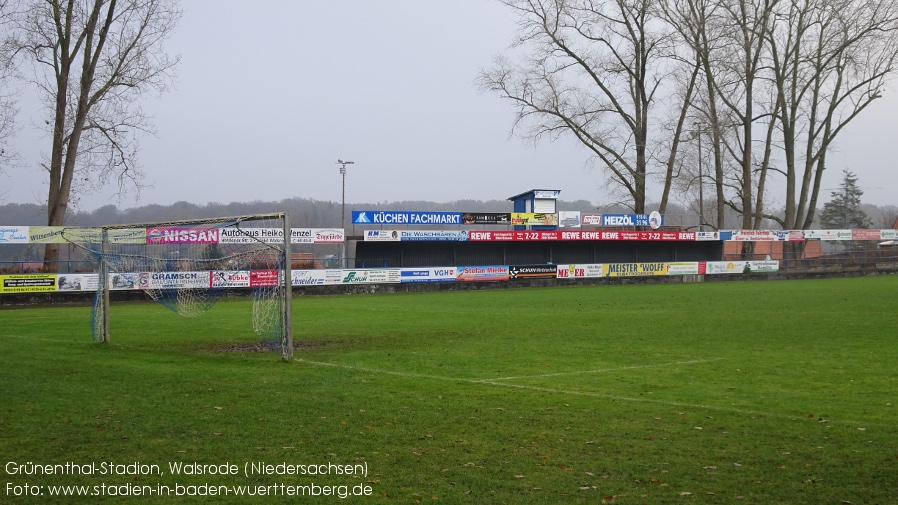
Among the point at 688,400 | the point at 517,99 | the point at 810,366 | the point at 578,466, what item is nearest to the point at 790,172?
the point at 517,99

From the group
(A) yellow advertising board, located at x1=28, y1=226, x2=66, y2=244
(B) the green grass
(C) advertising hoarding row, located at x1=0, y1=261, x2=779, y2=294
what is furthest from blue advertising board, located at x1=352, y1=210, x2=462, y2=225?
(B) the green grass

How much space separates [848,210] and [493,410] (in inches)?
3734

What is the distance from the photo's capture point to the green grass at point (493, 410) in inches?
255

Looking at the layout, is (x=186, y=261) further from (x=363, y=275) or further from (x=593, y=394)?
(x=363, y=275)

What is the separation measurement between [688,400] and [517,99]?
4141 centimetres

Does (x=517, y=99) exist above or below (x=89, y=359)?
above

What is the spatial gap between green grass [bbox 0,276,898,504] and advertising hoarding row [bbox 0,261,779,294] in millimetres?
4360

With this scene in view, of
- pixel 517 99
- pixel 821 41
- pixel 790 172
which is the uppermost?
pixel 821 41

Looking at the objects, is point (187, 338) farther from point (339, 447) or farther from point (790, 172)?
point (790, 172)

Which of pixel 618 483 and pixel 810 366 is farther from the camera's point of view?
pixel 810 366

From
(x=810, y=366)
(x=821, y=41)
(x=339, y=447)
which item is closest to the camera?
(x=339, y=447)

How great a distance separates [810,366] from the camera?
12742 millimetres

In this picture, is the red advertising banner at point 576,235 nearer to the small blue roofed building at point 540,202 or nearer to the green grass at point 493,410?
the small blue roofed building at point 540,202

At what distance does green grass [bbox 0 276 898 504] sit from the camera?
6.47 meters
